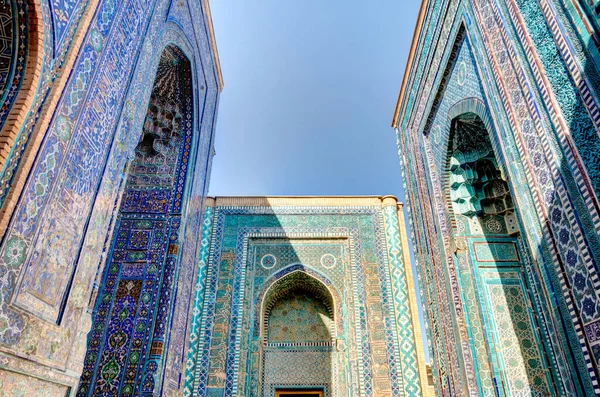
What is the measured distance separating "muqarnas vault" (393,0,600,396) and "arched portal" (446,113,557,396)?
1 centimetres

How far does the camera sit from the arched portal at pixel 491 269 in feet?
14.5

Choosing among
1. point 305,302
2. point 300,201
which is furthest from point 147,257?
point 300,201

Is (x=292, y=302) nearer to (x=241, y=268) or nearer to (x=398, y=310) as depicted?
(x=241, y=268)

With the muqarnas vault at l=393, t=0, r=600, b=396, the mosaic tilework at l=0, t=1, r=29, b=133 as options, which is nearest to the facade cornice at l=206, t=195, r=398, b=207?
the muqarnas vault at l=393, t=0, r=600, b=396

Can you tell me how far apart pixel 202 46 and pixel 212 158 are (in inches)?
64.3

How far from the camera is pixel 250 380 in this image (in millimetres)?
6664

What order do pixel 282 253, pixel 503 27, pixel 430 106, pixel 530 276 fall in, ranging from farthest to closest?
pixel 282 253, pixel 430 106, pixel 530 276, pixel 503 27

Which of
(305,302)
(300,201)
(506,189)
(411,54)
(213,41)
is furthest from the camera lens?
(300,201)

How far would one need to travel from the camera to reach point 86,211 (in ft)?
8.36

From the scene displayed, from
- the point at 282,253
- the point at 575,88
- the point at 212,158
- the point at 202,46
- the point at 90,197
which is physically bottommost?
the point at 90,197

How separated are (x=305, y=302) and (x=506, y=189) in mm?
4257

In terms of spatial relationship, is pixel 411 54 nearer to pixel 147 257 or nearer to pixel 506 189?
pixel 506 189

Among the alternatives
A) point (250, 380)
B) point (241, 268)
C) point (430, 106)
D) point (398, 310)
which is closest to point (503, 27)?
point (430, 106)

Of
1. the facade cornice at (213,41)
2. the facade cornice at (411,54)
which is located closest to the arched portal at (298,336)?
the facade cornice at (411,54)
